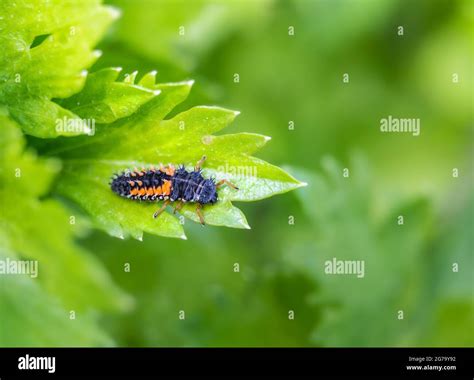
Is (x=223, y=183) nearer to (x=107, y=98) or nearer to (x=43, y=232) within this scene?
(x=107, y=98)

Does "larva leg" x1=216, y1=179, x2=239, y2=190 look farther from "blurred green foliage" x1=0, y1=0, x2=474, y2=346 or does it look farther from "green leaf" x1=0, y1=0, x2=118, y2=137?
"blurred green foliage" x1=0, y1=0, x2=474, y2=346

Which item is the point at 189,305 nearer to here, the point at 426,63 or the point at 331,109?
the point at 331,109

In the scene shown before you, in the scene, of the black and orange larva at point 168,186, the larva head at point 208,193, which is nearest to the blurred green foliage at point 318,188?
the black and orange larva at point 168,186

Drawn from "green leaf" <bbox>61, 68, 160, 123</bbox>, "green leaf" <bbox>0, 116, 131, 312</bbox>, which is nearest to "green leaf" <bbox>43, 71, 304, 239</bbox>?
"green leaf" <bbox>61, 68, 160, 123</bbox>

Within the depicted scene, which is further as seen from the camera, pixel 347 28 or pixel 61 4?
pixel 347 28

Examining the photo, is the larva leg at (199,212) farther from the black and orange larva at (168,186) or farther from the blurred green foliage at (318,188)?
the blurred green foliage at (318,188)
